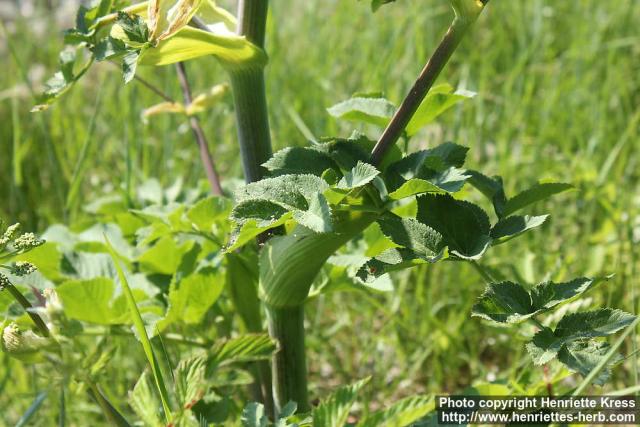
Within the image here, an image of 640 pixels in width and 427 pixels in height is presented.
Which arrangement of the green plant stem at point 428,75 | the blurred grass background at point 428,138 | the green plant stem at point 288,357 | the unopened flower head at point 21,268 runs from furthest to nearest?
the blurred grass background at point 428,138 → the green plant stem at point 288,357 → the green plant stem at point 428,75 → the unopened flower head at point 21,268

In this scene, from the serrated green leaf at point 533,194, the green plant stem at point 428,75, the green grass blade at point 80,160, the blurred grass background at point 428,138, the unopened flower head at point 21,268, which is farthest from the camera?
the blurred grass background at point 428,138

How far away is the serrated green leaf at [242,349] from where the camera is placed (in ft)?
3.30

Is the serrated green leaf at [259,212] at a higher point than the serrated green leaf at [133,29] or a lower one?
lower

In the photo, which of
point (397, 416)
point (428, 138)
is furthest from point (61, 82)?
point (428, 138)

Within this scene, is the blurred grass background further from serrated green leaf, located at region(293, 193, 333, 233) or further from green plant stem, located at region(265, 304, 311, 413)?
serrated green leaf, located at region(293, 193, 333, 233)

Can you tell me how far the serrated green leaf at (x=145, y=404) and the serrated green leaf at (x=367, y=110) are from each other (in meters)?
0.44

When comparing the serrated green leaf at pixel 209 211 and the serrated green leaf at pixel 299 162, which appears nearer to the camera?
the serrated green leaf at pixel 299 162

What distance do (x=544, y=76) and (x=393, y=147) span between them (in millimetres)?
1740

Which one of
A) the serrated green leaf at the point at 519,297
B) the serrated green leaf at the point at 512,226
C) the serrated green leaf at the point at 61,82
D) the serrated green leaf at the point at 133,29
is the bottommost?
the serrated green leaf at the point at 519,297

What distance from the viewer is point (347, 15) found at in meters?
2.88

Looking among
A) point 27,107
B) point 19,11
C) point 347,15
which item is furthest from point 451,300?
point 19,11

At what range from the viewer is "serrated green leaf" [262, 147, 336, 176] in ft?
3.02

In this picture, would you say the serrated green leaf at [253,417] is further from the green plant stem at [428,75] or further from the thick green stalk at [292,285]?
the green plant stem at [428,75]

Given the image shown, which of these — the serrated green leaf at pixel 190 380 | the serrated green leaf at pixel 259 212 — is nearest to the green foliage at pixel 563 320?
the serrated green leaf at pixel 259 212
